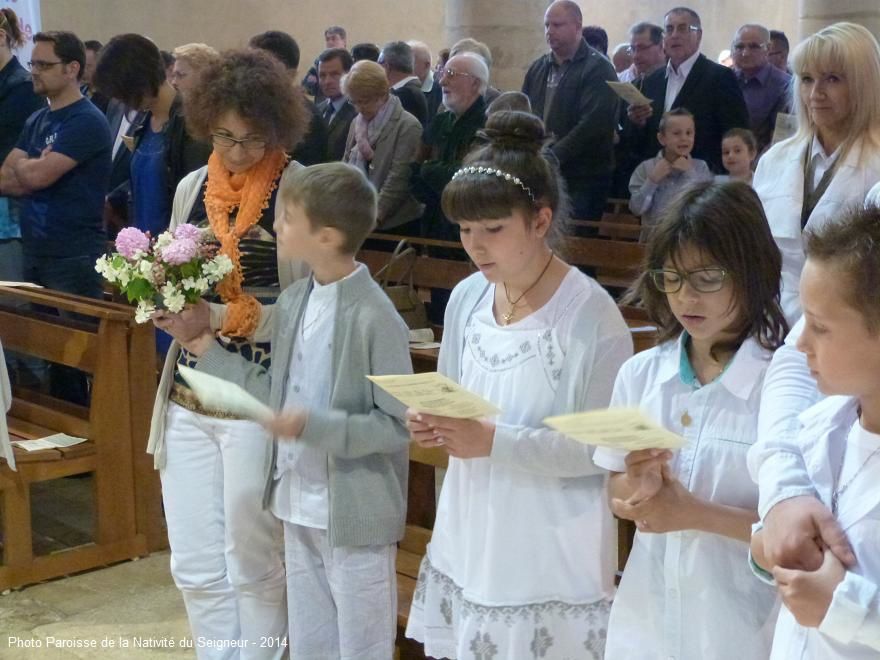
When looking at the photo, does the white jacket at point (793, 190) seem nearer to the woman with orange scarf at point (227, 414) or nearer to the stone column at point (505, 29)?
the woman with orange scarf at point (227, 414)

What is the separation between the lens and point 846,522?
1585mm

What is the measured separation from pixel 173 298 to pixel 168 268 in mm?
93

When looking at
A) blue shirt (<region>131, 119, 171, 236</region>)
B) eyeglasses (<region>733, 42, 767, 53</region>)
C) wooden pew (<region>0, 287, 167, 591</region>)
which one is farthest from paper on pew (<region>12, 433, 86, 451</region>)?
eyeglasses (<region>733, 42, 767, 53</region>)

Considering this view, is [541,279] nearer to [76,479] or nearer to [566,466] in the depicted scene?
[566,466]

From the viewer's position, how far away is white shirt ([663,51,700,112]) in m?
6.56

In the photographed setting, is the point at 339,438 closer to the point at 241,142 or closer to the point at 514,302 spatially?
the point at 514,302

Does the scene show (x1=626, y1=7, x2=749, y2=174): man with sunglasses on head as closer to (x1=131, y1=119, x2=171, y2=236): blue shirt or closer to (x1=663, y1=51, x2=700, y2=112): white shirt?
(x1=663, y1=51, x2=700, y2=112): white shirt

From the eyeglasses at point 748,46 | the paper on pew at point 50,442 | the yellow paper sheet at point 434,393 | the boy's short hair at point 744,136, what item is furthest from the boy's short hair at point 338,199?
the eyeglasses at point 748,46

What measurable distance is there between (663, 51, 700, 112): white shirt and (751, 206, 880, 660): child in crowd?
5.13m

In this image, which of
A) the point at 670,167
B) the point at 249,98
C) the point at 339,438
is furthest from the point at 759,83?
the point at 339,438

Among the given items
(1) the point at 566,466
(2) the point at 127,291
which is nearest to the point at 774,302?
(1) the point at 566,466

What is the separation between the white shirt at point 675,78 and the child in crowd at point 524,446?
4306 millimetres

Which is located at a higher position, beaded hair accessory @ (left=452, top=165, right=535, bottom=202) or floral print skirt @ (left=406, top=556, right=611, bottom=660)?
beaded hair accessory @ (left=452, top=165, right=535, bottom=202)

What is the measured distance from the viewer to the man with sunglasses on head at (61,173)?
17.1 feet
